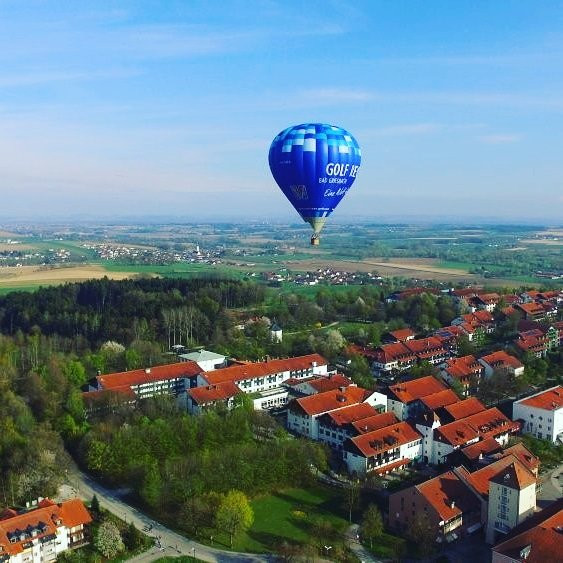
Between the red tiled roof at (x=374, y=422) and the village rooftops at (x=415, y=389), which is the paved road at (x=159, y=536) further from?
the village rooftops at (x=415, y=389)

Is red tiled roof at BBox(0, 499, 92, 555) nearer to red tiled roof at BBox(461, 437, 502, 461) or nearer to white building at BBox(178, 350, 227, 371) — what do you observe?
red tiled roof at BBox(461, 437, 502, 461)

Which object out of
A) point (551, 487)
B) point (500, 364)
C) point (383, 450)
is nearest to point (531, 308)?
point (500, 364)

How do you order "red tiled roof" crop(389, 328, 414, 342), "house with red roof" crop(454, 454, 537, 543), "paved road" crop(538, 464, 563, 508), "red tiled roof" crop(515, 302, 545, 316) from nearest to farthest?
1. "house with red roof" crop(454, 454, 537, 543)
2. "paved road" crop(538, 464, 563, 508)
3. "red tiled roof" crop(389, 328, 414, 342)
4. "red tiled roof" crop(515, 302, 545, 316)

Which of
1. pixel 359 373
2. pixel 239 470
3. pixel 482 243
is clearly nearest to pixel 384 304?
pixel 359 373

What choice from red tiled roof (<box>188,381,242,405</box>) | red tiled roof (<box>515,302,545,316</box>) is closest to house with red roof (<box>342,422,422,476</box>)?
red tiled roof (<box>188,381,242,405</box>)

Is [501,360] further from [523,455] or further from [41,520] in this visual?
[41,520]

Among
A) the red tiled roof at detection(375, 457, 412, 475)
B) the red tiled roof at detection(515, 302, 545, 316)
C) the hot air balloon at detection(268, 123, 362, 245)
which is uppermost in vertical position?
the hot air balloon at detection(268, 123, 362, 245)
